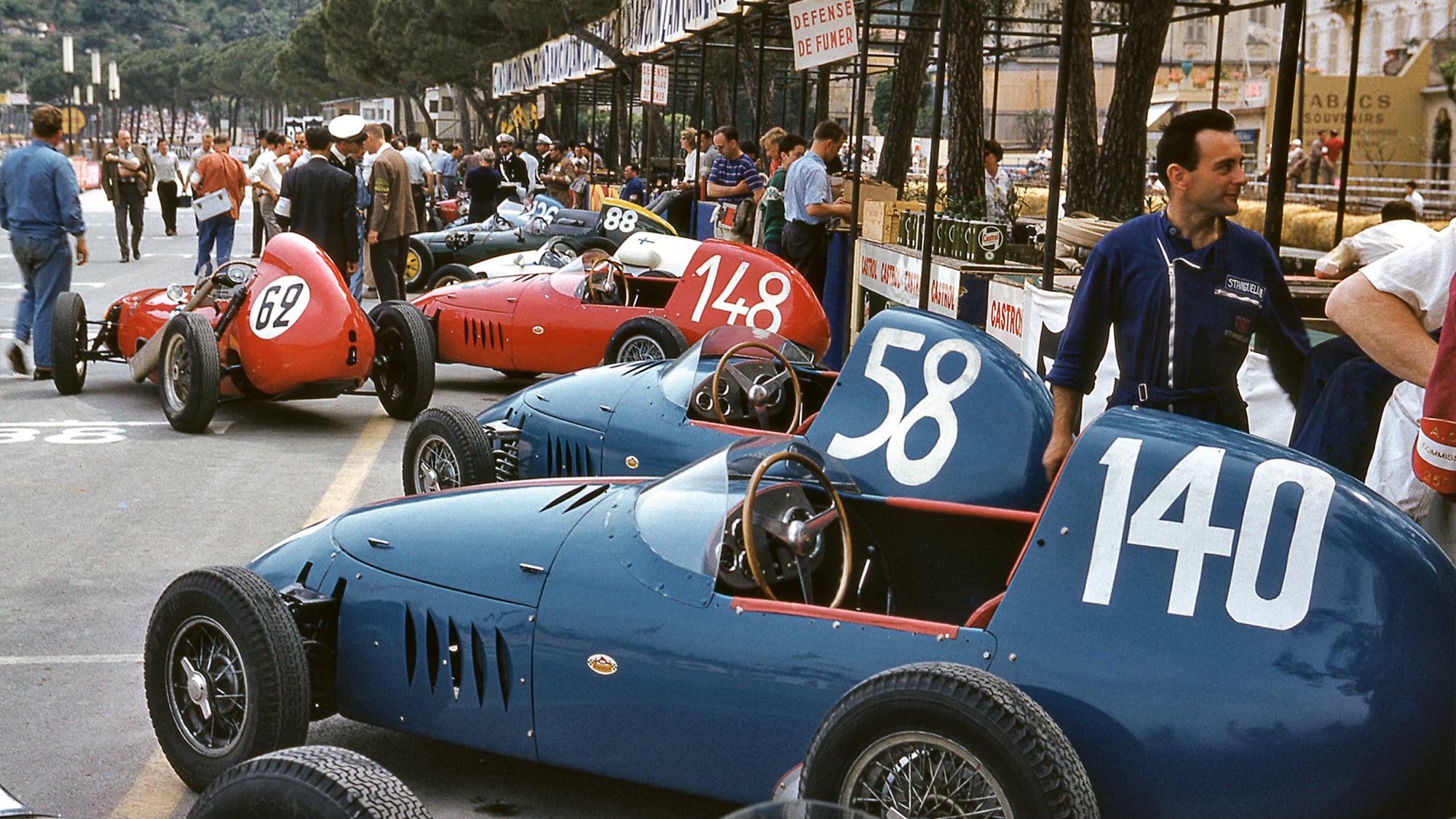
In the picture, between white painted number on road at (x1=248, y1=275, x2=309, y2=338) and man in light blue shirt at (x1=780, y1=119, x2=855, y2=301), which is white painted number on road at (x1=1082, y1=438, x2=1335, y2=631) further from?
man in light blue shirt at (x1=780, y1=119, x2=855, y2=301)

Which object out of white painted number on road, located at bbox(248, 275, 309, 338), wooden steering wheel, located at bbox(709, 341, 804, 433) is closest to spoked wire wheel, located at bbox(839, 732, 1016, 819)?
wooden steering wheel, located at bbox(709, 341, 804, 433)

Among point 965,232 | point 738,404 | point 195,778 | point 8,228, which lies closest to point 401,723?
point 195,778

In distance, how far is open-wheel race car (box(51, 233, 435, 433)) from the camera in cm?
920

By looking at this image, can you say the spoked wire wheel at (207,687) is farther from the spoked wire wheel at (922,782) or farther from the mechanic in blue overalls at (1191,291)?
the mechanic in blue overalls at (1191,291)

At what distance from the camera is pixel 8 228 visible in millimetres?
11383

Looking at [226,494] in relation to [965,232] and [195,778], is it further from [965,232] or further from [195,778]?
[965,232]

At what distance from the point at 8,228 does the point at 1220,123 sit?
977 centimetres

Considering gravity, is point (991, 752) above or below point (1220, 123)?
below

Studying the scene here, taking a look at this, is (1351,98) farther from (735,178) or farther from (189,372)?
(189,372)

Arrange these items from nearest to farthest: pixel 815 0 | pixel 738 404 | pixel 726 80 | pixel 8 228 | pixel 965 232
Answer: pixel 738 404 < pixel 965 232 < pixel 8 228 < pixel 815 0 < pixel 726 80

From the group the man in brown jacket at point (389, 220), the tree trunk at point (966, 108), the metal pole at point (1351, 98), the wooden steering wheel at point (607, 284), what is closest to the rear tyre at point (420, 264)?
the man in brown jacket at point (389, 220)

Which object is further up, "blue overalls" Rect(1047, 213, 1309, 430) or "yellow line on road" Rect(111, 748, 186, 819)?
"blue overalls" Rect(1047, 213, 1309, 430)

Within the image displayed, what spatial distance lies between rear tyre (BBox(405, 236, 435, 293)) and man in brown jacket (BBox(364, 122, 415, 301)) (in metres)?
3.23

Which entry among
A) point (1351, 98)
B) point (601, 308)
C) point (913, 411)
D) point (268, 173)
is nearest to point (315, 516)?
point (913, 411)
